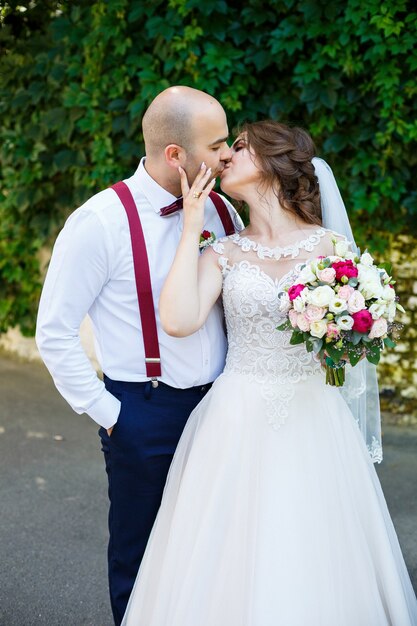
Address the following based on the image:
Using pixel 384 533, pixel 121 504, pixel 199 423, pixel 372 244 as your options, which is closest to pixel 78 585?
pixel 121 504

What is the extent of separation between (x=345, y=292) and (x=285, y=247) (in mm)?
408

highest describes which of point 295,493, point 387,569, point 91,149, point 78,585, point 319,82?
point 319,82

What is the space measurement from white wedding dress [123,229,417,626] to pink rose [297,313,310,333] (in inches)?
9.9

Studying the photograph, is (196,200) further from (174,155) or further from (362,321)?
(362,321)

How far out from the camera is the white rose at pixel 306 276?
2564mm

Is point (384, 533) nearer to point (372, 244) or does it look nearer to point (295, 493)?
point (295, 493)

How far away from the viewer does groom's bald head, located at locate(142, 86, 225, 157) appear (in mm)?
2721

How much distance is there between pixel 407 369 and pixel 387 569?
2.99 meters

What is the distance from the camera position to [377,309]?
8.31 feet

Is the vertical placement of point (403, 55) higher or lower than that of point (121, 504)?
higher

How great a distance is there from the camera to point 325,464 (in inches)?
110

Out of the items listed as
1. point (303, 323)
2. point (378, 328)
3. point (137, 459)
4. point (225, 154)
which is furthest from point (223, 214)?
point (137, 459)

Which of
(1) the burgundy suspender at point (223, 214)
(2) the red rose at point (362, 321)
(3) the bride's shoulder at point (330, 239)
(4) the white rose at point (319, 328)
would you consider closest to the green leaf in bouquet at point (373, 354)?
(2) the red rose at point (362, 321)

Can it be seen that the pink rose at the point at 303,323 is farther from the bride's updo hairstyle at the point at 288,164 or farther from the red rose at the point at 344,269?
the bride's updo hairstyle at the point at 288,164
